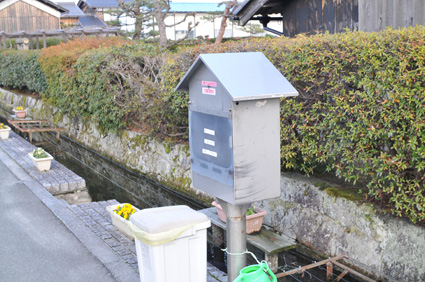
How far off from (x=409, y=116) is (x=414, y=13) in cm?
373

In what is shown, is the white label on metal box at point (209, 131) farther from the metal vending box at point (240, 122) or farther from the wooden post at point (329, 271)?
the wooden post at point (329, 271)

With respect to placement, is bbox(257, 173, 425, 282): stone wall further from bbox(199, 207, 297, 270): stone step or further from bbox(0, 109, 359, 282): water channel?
bbox(199, 207, 297, 270): stone step

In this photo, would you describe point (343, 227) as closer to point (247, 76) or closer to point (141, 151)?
point (247, 76)

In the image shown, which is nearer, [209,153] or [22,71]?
[209,153]

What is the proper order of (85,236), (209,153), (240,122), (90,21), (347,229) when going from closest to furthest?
(240,122) < (209,153) < (347,229) < (85,236) < (90,21)

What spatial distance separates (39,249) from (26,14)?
4620 centimetres

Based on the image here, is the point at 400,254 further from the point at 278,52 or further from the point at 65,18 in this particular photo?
the point at 65,18

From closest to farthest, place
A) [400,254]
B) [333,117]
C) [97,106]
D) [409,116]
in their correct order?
[409,116]
[400,254]
[333,117]
[97,106]

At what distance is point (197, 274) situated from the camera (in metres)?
4.55

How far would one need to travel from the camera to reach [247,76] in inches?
157

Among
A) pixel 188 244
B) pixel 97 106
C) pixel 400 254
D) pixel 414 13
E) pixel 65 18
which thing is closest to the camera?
pixel 188 244

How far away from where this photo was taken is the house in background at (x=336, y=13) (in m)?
8.14

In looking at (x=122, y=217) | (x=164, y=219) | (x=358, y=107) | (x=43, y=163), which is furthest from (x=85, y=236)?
(x=43, y=163)

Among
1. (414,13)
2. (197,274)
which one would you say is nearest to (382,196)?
(197,274)
